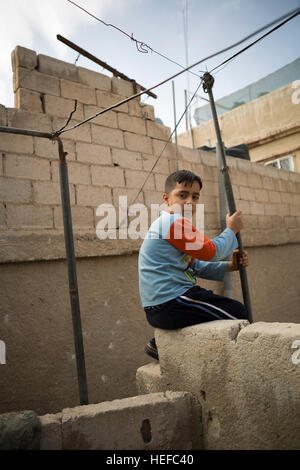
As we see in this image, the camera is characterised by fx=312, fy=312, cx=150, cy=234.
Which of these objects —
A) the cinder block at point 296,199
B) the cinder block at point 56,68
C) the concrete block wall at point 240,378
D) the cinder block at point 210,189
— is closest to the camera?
the concrete block wall at point 240,378

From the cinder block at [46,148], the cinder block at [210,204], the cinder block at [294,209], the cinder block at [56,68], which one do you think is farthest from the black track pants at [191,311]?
the cinder block at [294,209]


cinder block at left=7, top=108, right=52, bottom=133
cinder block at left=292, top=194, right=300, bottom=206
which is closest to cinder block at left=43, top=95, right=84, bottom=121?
cinder block at left=7, top=108, right=52, bottom=133

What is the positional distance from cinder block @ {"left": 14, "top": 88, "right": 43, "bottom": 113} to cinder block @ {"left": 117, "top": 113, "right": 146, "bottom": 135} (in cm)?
95

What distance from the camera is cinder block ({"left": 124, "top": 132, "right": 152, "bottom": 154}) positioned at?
3.74 meters

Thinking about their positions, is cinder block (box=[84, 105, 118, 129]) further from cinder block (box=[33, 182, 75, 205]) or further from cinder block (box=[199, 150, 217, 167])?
cinder block (box=[199, 150, 217, 167])

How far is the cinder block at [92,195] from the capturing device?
3230 mm

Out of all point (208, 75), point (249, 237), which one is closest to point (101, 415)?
point (208, 75)

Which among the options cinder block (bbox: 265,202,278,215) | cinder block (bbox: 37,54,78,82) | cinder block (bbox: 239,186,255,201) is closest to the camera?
cinder block (bbox: 37,54,78,82)

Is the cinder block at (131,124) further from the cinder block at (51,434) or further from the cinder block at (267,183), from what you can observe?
the cinder block at (51,434)

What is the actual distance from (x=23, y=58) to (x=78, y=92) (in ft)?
2.00

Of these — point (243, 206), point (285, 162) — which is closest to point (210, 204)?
point (243, 206)

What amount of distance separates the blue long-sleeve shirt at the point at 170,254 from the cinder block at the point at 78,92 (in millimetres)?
2138

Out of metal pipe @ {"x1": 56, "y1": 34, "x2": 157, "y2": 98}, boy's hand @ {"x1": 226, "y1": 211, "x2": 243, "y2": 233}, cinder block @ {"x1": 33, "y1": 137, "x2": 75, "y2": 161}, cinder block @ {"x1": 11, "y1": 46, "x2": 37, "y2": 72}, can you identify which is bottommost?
boy's hand @ {"x1": 226, "y1": 211, "x2": 243, "y2": 233}
